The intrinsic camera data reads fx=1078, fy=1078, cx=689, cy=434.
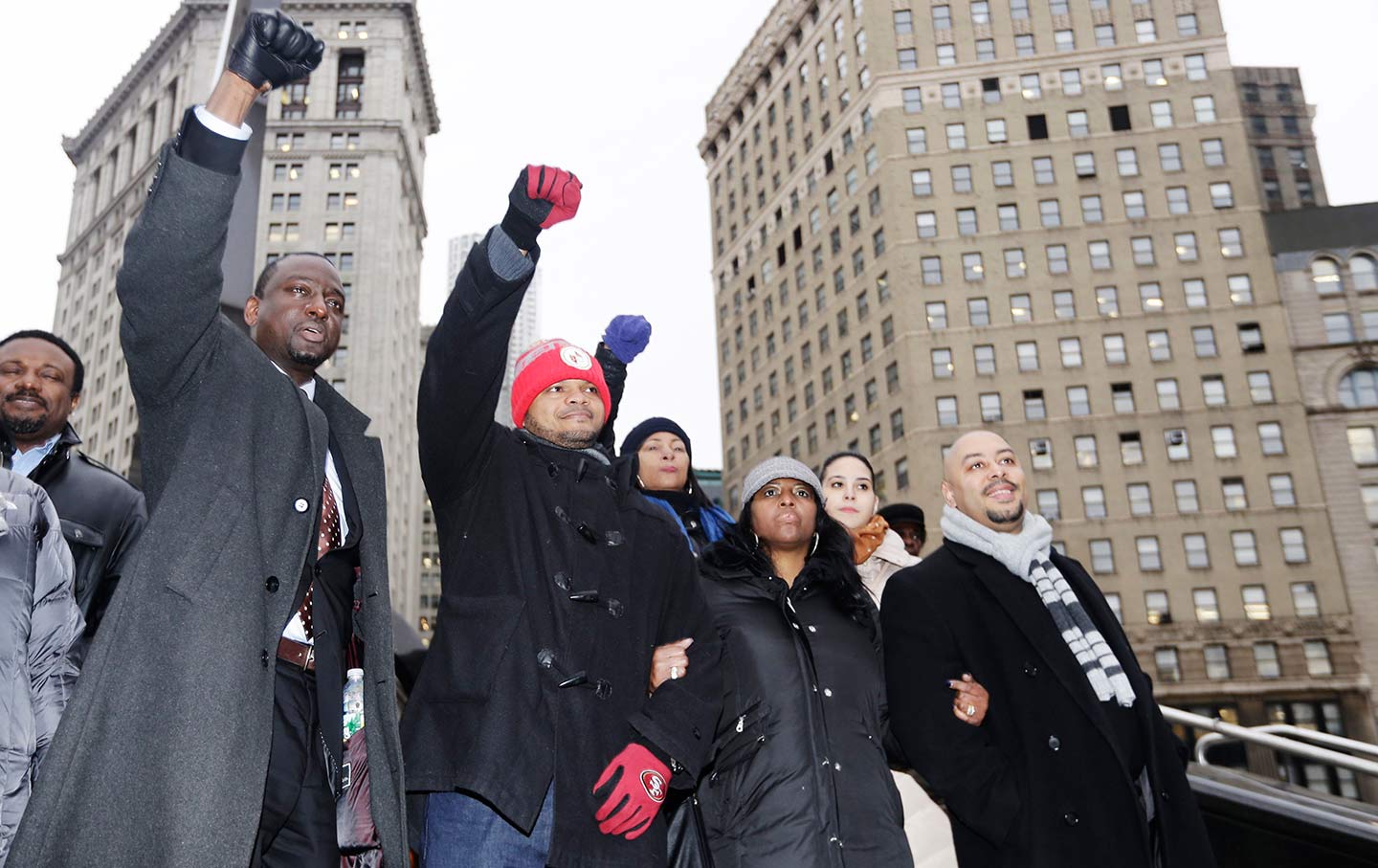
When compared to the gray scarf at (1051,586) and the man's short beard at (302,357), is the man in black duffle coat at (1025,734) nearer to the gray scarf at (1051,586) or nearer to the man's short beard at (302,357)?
the gray scarf at (1051,586)

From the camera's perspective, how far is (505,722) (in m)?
3.06

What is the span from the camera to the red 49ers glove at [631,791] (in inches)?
120

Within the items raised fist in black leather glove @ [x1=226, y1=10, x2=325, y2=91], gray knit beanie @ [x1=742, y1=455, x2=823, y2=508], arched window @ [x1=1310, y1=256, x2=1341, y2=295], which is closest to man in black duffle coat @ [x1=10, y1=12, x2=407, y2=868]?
raised fist in black leather glove @ [x1=226, y1=10, x2=325, y2=91]

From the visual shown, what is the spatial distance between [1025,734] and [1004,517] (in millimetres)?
1020

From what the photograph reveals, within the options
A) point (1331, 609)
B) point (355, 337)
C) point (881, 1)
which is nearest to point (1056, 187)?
point (881, 1)

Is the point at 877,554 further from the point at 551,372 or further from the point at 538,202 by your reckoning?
the point at 538,202

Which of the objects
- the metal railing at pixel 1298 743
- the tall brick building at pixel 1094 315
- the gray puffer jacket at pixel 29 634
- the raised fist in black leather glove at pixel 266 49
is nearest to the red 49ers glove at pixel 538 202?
the raised fist in black leather glove at pixel 266 49

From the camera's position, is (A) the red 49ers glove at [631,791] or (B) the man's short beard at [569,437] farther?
(B) the man's short beard at [569,437]

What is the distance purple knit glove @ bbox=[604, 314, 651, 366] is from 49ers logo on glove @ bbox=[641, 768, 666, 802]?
2.67 meters

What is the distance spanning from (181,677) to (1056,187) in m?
61.8

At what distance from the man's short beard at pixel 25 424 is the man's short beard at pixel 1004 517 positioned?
4017mm

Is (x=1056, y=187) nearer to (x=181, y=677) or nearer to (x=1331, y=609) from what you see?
(x=1331, y=609)

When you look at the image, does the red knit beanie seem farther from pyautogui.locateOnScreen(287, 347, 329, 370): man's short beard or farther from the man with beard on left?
the man with beard on left

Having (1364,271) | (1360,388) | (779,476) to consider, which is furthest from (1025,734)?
(1364,271)
